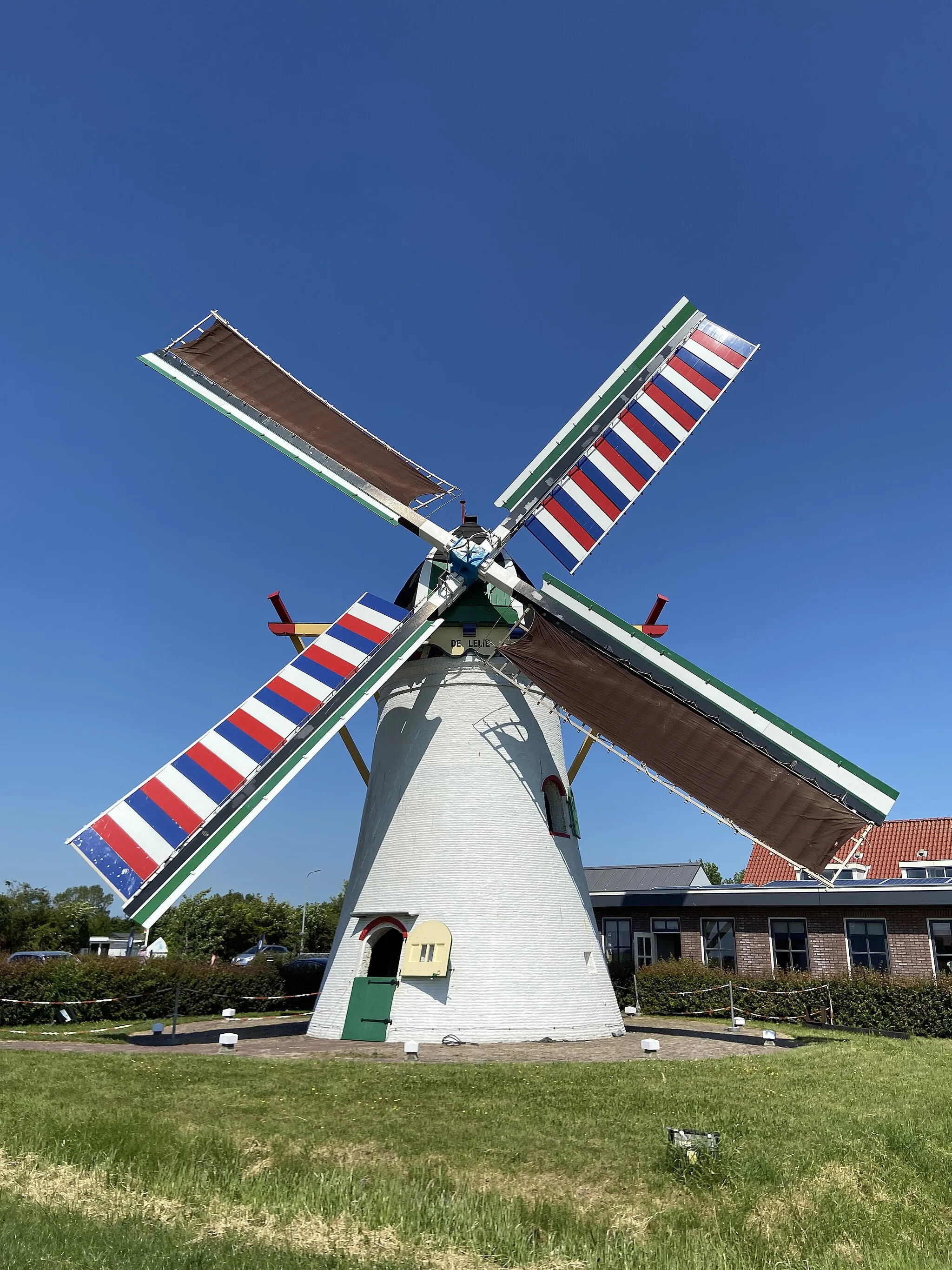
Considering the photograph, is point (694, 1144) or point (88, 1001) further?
point (88, 1001)

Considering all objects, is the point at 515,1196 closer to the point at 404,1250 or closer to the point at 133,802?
the point at 404,1250

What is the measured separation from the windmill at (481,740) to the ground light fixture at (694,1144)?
6.32 metres

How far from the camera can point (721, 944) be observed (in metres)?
22.8

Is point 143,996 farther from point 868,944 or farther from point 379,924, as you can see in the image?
point 868,944

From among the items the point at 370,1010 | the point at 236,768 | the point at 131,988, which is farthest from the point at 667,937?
the point at 236,768

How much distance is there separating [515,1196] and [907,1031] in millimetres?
14596

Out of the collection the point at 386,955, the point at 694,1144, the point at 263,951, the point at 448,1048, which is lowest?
the point at 448,1048

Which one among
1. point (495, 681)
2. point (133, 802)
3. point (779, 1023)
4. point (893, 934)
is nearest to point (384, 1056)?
point (133, 802)

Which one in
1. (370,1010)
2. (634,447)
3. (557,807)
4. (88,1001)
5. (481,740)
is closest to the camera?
(370,1010)

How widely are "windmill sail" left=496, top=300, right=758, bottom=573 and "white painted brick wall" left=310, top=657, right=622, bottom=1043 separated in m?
3.22

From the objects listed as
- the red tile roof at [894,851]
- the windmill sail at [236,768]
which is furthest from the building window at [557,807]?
the red tile roof at [894,851]

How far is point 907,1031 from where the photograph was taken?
56.0 ft

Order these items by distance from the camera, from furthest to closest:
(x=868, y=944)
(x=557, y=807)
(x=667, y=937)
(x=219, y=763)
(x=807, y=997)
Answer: (x=667, y=937)
(x=868, y=944)
(x=807, y=997)
(x=557, y=807)
(x=219, y=763)

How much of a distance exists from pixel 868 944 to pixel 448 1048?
12.1 meters
